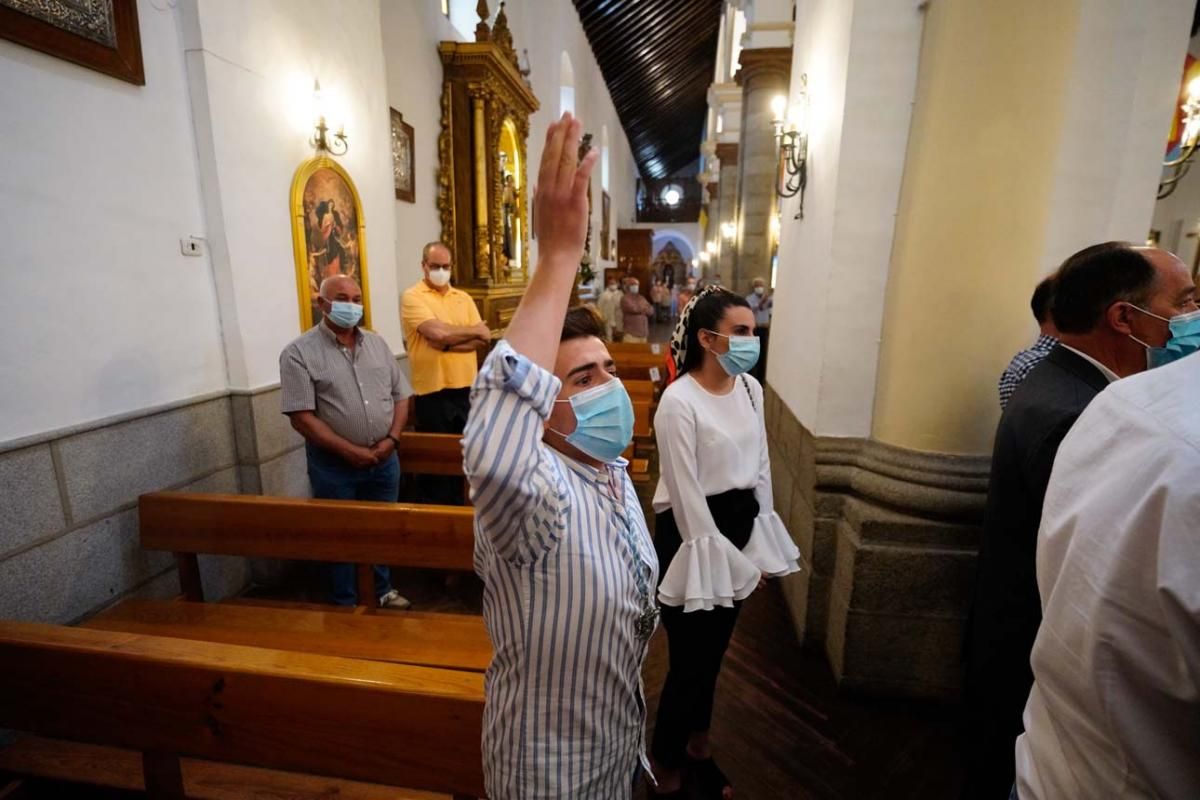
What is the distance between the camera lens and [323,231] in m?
3.66

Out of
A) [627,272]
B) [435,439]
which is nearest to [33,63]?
[435,439]

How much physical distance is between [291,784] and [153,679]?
61 cm

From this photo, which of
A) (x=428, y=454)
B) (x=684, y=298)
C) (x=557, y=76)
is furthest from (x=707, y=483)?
(x=557, y=76)

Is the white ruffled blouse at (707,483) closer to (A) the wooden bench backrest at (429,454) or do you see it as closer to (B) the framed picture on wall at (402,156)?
(A) the wooden bench backrest at (429,454)

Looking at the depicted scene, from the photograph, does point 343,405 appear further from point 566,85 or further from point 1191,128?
point 566,85

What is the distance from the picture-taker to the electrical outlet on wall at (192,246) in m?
2.72

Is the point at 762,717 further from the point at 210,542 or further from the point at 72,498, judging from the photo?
the point at 72,498

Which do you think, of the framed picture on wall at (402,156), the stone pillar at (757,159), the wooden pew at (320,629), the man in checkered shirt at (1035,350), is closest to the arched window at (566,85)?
the stone pillar at (757,159)

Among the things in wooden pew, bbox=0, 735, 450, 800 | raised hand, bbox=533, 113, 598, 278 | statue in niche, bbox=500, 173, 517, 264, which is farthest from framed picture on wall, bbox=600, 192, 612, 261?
raised hand, bbox=533, 113, 598, 278

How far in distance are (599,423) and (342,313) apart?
225 cm

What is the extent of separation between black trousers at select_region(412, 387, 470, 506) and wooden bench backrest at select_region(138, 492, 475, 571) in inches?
59.1

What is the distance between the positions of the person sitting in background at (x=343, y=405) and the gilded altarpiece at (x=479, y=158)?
291 cm

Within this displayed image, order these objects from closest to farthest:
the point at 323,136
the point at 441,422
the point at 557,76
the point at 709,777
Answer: the point at 709,777, the point at 323,136, the point at 441,422, the point at 557,76

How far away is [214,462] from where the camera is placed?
2965mm
